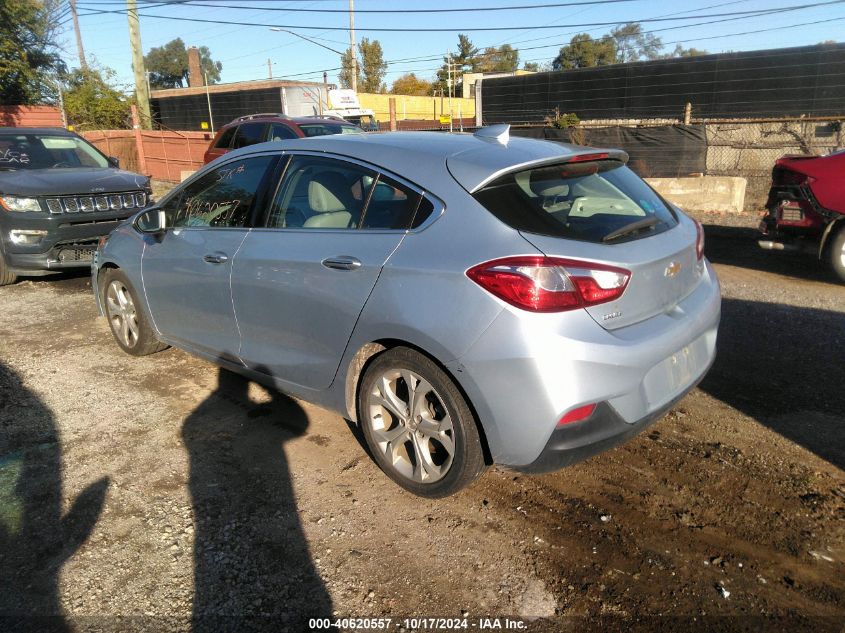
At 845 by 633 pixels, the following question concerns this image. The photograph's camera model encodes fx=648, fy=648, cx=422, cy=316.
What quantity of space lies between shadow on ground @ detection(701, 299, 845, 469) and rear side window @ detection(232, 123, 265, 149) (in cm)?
927

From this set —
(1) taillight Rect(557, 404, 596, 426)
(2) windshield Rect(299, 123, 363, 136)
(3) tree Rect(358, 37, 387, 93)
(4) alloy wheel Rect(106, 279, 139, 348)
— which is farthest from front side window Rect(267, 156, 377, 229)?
(3) tree Rect(358, 37, 387, 93)

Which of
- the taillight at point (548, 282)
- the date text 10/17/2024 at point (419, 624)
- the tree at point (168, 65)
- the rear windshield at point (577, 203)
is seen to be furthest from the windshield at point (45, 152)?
the tree at point (168, 65)

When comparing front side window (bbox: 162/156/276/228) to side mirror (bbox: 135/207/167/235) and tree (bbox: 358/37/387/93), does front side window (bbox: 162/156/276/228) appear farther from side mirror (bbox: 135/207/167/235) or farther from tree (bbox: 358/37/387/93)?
tree (bbox: 358/37/387/93)

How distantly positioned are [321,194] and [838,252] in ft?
19.6

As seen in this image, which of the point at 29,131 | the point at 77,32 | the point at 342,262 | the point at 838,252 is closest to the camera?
the point at 342,262

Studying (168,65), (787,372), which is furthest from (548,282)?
(168,65)

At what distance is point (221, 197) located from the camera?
426 centimetres

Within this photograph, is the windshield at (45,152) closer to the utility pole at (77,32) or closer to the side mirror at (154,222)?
the side mirror at (154,222)

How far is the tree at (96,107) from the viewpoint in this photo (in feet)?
94.8

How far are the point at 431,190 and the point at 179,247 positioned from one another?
2.11 metres

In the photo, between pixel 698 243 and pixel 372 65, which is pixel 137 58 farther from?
pixel 372 65

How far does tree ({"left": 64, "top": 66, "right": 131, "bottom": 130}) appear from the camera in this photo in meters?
28.9

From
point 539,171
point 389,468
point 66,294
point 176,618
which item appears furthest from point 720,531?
point 66,294

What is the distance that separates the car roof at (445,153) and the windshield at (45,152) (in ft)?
20.5
